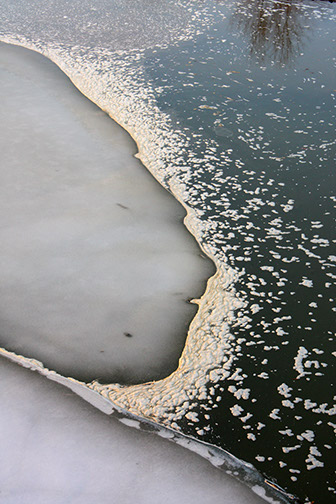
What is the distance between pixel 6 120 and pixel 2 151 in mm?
441

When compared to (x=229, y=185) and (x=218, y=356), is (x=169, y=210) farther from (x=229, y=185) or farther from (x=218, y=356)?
(x=218, y=356)

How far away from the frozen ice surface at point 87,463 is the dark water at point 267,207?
Answer: 0.12 metres

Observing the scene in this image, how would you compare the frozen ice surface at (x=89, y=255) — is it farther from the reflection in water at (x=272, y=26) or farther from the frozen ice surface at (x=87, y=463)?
the reflection in water at (x=272, y=26)

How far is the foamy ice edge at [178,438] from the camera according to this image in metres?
1.43

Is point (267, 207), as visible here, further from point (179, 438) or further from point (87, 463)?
point (87, 463)

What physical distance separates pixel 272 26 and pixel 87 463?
15.8ft

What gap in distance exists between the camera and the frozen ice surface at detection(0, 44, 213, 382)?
1857mm

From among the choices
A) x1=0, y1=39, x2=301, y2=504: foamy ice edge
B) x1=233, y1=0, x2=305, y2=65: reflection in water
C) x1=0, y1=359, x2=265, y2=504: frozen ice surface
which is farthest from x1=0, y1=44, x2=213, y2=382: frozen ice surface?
x1=233, y1=0, x2=305, y2=65: reflection in water

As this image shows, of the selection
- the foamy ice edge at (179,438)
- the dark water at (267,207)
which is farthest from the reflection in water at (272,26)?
the foamy ice edge at (179,438)

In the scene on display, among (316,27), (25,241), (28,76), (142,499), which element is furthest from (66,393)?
(316,27)

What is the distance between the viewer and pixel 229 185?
9.24 ft

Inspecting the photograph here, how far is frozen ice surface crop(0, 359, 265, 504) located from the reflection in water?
145 inches

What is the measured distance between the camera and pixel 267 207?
2.64 meters

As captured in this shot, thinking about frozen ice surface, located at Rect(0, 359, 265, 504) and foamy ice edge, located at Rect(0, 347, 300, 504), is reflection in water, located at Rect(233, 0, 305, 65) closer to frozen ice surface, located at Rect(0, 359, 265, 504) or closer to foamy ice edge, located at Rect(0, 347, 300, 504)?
foamy ice edge, located at Rect(0, 347, 300, 504)
